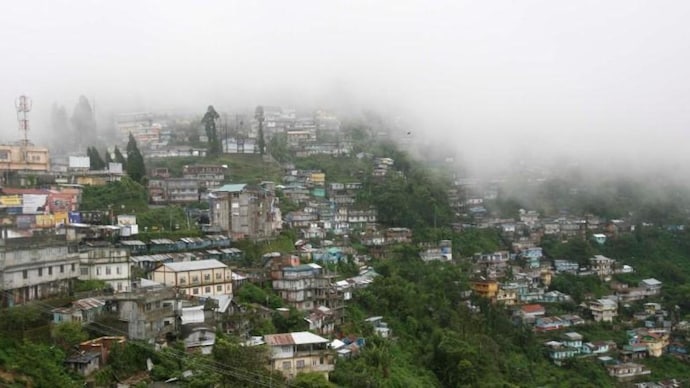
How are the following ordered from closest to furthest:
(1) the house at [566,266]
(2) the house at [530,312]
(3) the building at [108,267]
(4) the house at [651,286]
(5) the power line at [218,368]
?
(5) the power line at [218,368]
(3) the building at [108,267]
(2) the house at [530,312]
(4) the house at [651,286]
(1) the house at [566,266]

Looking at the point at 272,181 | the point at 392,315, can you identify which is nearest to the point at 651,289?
the point at 392,315

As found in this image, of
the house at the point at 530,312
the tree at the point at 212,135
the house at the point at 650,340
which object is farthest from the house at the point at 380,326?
the tree at the point at 212,135

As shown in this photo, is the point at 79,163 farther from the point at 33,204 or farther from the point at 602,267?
the point at 602,267

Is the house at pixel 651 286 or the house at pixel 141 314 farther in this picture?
the house at pixel 651 286

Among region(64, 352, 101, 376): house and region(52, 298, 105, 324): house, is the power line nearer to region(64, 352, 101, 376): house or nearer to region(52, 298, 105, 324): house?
region(52, 298, 105, 324): house

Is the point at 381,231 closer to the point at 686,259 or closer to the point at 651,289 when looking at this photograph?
the point at 651,289

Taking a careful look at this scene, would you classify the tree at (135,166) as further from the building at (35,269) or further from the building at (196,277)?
the building at (35,269)

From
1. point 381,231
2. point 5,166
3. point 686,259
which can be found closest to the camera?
point 5,166
